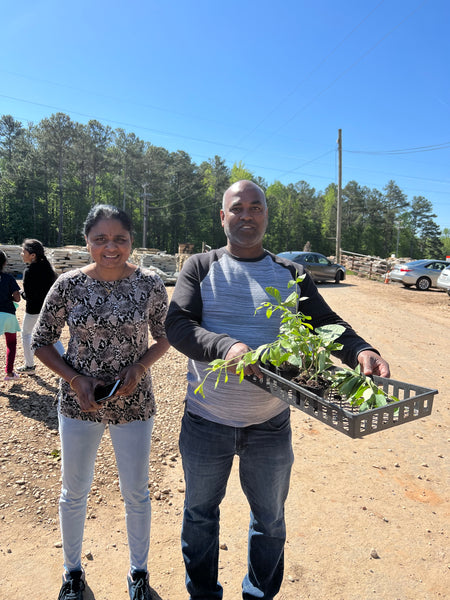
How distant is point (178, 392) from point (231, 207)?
3.84 meters

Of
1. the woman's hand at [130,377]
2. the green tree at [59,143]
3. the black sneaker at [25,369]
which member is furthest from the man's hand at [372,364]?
the green tree at [59,143]

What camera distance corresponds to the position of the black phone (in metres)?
1.86

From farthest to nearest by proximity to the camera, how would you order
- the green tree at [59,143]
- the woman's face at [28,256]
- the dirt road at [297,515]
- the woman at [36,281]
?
the green tree at [59,143]
the woman at [36,281]
the woman's face at [28,256]
the dirt road at [297,515]

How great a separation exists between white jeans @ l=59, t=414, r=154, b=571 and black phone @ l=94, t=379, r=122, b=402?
0.20 meters

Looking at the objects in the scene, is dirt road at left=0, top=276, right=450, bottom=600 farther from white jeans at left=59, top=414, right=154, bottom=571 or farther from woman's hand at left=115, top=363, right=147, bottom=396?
woman's hand at left=115, top=363, right=147, bottom=396

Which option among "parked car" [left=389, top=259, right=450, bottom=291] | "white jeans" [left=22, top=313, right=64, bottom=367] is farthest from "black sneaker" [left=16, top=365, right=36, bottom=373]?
"parked car" [left=389, top=259, right=450, bottom=291]

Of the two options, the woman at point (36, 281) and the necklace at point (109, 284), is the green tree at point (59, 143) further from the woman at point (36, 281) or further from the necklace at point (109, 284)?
the necklace at point (109, 284)

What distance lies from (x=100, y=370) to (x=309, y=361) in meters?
1.06

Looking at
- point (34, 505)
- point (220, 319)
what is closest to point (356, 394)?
point (220, 319)

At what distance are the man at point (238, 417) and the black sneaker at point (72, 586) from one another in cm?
63

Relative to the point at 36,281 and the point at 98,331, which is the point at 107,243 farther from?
the point at 36,281

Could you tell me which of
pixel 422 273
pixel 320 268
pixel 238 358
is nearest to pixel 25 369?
pixel 238 358

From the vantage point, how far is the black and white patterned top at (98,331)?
2006 mm

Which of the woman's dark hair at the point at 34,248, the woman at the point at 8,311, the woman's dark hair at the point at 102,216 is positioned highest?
the woman's dark hair at the point at 102,216
